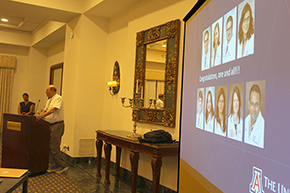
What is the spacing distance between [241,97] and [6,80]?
33.7ft

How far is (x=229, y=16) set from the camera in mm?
1561

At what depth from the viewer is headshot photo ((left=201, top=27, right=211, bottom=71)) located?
187 centimetres

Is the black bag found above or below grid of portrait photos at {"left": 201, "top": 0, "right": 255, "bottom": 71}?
below

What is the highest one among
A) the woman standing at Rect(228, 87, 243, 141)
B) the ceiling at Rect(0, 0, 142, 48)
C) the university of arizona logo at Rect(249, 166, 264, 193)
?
the ceiling at Rect(0, 0, 142, 48)

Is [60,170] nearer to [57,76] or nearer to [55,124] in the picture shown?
[55,124]

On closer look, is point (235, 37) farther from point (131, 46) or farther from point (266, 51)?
point (131, 46)

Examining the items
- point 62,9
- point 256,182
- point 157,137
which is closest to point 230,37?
point 256,182

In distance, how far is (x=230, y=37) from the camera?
152 cm

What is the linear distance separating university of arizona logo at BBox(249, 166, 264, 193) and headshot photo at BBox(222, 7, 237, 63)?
61 cm

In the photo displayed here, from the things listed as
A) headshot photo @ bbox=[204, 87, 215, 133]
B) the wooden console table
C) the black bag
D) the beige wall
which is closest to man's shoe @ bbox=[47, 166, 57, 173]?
the beige wall

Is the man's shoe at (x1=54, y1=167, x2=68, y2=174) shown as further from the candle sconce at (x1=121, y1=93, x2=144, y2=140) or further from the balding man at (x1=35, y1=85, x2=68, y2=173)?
the candle sconce at (x1=121, y1=93, x2=144, y2=140)

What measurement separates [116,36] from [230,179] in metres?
4.69

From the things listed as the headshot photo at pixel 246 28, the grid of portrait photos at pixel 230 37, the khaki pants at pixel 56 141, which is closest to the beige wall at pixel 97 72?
the khaki pants at pixel 56 141

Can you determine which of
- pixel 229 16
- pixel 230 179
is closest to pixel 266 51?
pixel 229 16
